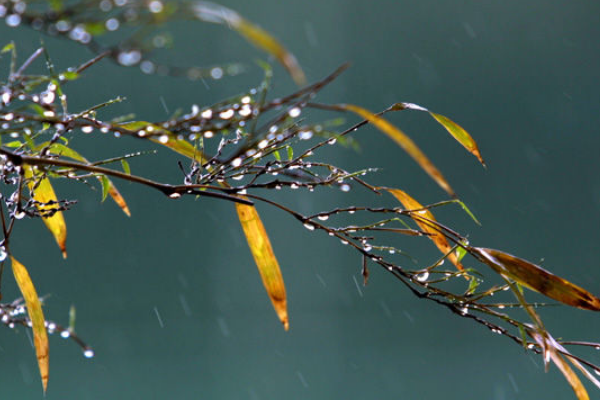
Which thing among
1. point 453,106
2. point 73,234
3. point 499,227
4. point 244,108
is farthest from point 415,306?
point 244,108

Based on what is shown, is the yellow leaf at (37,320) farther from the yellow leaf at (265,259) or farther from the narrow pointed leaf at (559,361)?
the narrow pointed leaf at (559,361)

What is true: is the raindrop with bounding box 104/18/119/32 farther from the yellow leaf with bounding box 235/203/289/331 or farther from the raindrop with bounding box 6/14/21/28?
the yellow leaf with bounding box 235/203/289/331

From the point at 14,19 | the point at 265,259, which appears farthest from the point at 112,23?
the point at 265,259

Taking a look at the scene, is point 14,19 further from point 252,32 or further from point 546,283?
point 546,283

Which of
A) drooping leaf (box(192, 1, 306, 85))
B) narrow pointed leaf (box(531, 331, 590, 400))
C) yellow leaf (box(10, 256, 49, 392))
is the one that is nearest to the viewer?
drooping leaf (box(192, 1, 306, 85))

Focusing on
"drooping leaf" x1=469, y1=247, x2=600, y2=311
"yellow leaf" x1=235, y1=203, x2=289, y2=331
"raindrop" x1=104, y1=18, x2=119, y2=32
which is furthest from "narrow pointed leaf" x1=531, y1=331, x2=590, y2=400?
"raindrop" x1=104, y1=18, x2=119, y2=32

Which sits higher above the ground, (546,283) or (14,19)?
(14,19)

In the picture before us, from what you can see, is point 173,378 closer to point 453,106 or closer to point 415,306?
point 415,306
